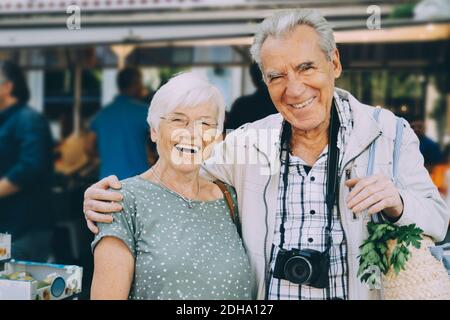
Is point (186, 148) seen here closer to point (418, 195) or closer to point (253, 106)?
point (253, 106)

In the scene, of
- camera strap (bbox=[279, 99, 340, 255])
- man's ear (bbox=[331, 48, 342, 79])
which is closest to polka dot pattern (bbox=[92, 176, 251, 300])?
camera strap (bbox=[279, 99, 340, 255])

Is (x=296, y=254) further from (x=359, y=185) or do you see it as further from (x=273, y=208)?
(x=359, y=185)

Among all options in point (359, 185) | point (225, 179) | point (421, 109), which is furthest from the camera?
point (421, 109)

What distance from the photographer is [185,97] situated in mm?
2035

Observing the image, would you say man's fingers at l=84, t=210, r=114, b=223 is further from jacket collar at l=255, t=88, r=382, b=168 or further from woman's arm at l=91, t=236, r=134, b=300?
jacket collar at l=255, t=88, r=382, b=168

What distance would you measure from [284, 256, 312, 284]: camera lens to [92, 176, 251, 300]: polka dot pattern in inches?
5.6

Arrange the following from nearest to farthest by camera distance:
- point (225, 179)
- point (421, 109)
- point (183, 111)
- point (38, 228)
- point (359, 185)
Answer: point (359, 185) < point (183, 111) < point (225, 179) < point (421, 109) < point (38, 228)

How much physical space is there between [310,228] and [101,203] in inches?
28.3

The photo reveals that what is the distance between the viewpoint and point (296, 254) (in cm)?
200

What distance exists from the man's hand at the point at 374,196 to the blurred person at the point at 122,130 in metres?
1.03

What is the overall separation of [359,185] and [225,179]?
21.7 inches

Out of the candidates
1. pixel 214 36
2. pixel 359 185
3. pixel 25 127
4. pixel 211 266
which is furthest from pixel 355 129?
pixel 25 127

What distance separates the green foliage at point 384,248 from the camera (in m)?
1.90

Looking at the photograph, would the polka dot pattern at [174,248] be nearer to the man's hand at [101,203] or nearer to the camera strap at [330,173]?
the man's hand at [101,203]
